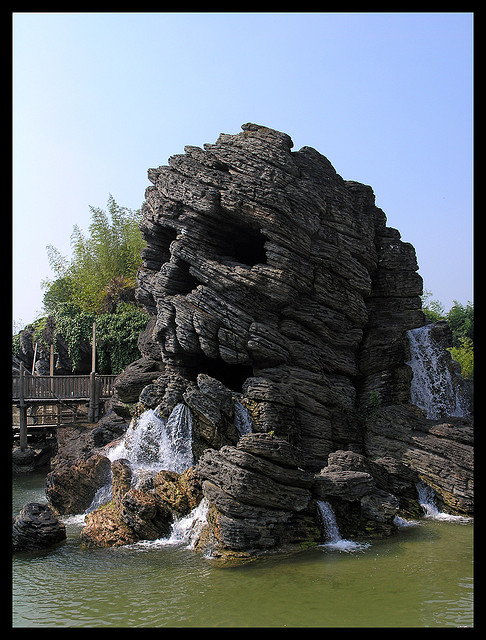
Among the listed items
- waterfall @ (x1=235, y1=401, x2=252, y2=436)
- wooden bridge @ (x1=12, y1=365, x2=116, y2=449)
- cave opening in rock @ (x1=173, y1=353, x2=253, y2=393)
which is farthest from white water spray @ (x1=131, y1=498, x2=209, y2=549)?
wooden bridge @ (x1=12, y1=365, x2=116, y2=449)

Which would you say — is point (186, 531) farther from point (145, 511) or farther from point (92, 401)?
point (92, 401)

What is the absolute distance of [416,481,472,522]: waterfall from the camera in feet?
52.7

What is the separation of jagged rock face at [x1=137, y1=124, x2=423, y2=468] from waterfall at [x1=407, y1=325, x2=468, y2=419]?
0.63 meters

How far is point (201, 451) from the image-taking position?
685 inches

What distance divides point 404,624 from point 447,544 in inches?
203

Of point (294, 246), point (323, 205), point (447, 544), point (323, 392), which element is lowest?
point (447, 544)

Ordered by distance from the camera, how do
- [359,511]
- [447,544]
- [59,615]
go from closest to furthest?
[59,615], [447,544], [359,511]

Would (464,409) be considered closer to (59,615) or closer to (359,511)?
(359,511)

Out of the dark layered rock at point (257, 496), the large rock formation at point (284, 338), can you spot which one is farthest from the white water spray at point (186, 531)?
the dark layered rock at point (257, 496)

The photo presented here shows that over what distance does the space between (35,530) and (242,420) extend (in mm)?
6951

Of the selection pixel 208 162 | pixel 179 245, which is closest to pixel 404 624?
pixel 179 245

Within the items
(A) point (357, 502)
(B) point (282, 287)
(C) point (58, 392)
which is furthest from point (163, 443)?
(C) point (58, 392)

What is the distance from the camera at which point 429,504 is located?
1667 centimetres

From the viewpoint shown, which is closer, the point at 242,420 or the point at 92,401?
the point at 242,420
